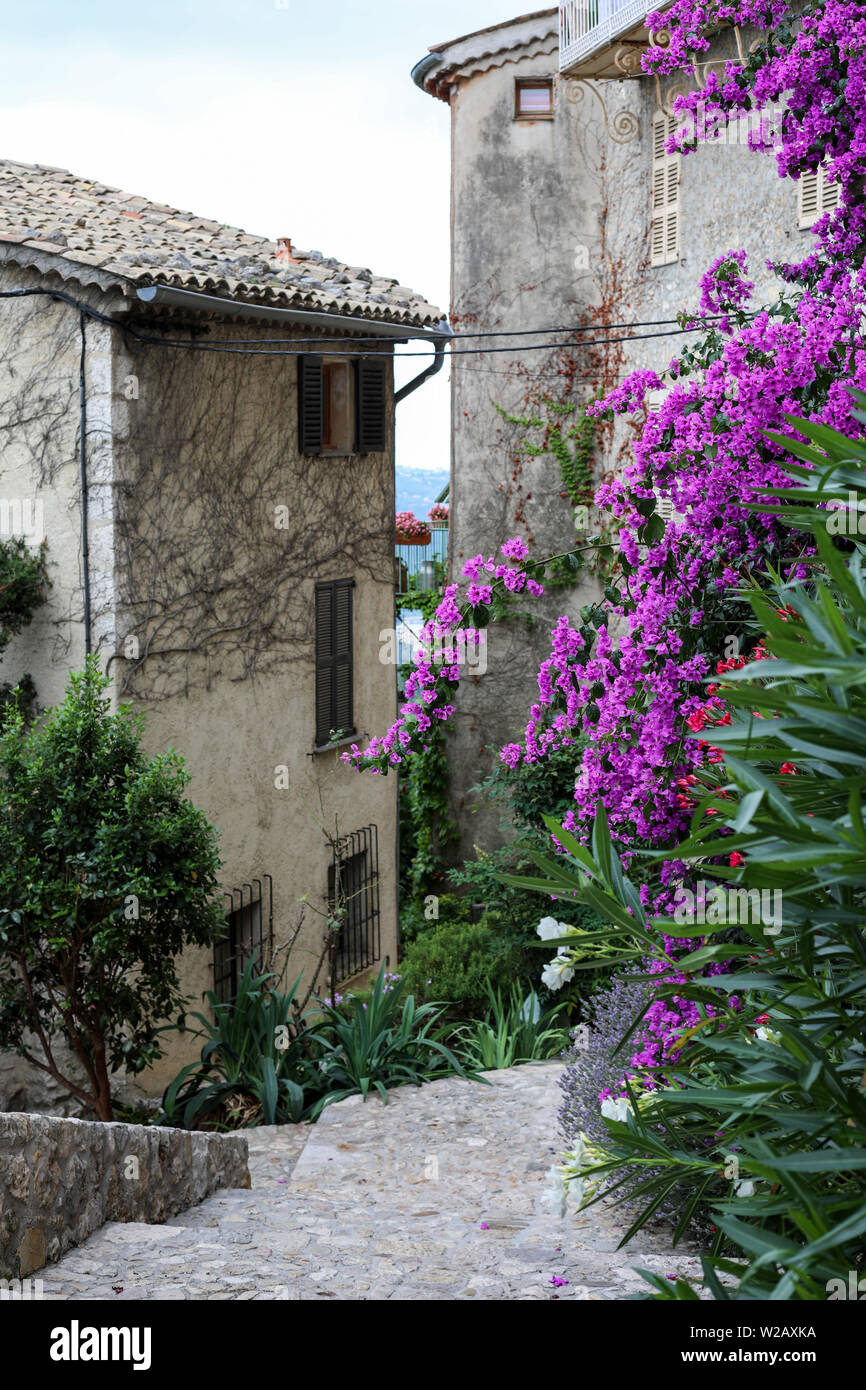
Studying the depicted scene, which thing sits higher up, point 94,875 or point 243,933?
point 94,875

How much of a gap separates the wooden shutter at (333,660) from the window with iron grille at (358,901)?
1.13m

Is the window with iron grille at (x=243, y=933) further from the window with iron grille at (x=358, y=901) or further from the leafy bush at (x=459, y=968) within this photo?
the leafy bush at (x=459, y=968)

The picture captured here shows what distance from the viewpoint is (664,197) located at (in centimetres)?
1252

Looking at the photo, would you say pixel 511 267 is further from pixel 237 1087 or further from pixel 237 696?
pixel 237 1087

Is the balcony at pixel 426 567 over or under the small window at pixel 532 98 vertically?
under

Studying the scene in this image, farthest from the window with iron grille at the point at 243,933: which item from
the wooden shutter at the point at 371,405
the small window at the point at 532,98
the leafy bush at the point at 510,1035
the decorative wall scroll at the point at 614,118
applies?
the small window at the point at 532,98

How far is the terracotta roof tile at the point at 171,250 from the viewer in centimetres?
855

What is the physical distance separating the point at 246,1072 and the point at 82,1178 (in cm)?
411

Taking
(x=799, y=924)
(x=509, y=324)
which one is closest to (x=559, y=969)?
(x=799, y=924)

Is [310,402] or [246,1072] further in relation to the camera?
[310,402]

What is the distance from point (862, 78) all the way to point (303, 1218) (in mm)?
5165

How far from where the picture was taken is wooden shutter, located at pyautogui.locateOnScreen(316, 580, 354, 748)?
1155 centimetres

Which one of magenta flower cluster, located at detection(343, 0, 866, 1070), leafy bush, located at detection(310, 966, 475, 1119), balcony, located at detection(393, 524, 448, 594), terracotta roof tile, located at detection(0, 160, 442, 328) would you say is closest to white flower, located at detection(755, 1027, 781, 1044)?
magenta flower cluster, located at detection(343, 0, 866, 1070)

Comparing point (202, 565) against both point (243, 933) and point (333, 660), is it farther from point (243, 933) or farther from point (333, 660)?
point (243, 933)
